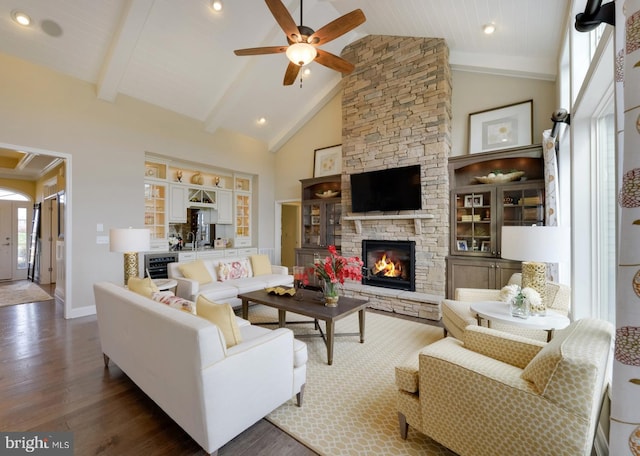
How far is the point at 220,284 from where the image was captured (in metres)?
4.27

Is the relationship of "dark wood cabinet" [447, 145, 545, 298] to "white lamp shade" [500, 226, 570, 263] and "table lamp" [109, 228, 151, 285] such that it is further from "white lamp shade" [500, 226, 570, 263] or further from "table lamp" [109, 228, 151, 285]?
"table lamp" [109, 228, 151, 285]

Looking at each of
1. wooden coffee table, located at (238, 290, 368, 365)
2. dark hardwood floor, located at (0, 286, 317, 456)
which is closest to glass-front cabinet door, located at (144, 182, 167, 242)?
dark hardwood floor, located at (0, 286, 317, 456)

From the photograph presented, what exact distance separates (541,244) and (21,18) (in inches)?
243

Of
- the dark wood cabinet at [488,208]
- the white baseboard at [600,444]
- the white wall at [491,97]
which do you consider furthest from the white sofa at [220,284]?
the white wall at [491,97]

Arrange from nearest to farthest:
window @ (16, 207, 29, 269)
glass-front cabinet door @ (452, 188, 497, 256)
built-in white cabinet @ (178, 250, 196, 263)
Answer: glass-front cabinet door @ (452, 188, 497, 256)
built-in white cabinet @ (178, 250, 196, 263)
window @ (16, 207, 29, 269)

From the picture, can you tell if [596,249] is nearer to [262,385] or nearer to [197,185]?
[262,385]

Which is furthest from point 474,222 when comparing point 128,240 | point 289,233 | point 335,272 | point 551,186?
point 289,233

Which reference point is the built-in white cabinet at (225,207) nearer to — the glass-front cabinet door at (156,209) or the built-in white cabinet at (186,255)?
the built-in white cabinet at (186,255)

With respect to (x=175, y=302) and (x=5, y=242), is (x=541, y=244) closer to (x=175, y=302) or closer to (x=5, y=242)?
(x=175, y=302)

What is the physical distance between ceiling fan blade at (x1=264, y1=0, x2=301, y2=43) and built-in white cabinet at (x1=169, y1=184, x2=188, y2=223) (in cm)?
419

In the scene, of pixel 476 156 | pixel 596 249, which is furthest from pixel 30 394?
pixel 476 156

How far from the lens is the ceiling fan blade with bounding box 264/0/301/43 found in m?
2.47

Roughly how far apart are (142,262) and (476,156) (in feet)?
19.6

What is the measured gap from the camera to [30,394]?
2229 mm
